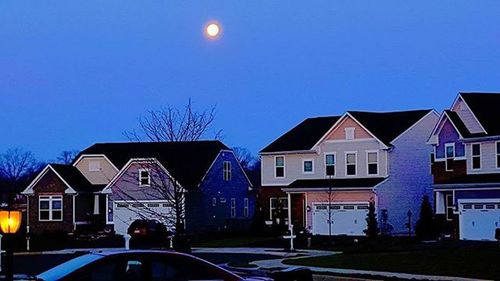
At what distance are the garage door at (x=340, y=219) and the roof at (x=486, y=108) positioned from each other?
933 cm

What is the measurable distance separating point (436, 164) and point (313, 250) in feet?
32.9

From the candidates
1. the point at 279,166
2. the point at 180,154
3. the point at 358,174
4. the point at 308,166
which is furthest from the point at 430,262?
the point at 279,166

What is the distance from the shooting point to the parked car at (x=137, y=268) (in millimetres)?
13688

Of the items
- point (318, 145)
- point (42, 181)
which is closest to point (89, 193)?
point (42, 181)

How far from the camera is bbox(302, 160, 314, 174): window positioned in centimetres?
5959

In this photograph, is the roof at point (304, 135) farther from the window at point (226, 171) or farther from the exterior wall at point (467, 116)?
the exterior wall at point (467, 116)

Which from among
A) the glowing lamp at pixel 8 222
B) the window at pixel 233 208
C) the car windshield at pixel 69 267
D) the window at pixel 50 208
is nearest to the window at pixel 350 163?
the window at pixel 233 208

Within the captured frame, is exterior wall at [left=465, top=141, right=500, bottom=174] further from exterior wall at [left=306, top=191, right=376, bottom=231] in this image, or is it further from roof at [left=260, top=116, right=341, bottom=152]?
roof at [left=260, top=116, right=341, bottom=152]

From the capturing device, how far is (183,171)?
6138cm

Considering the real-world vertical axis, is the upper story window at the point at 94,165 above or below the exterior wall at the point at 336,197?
above

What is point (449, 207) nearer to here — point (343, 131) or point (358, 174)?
point (358, 174)

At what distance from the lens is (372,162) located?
56406mm

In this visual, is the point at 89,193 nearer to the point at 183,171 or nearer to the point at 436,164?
the point at 183,171

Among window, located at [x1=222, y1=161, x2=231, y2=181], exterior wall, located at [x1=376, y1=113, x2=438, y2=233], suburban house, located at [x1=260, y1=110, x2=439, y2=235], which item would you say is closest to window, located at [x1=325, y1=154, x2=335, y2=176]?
suburban house, located at [x1=260, y1=110, x2=439, y2=235]
